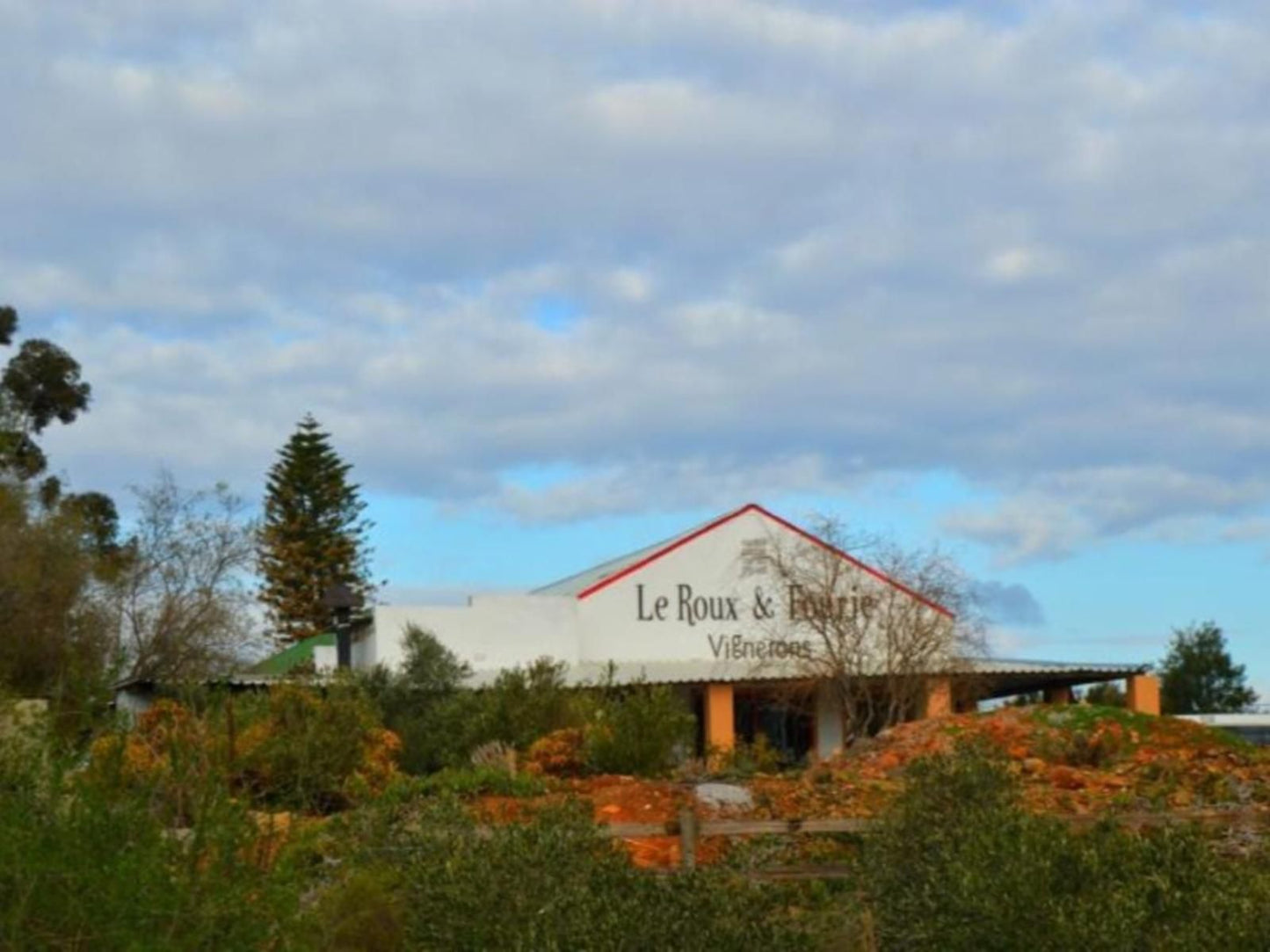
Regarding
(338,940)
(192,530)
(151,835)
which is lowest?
(338,940)

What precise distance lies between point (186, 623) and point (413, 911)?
4183cm

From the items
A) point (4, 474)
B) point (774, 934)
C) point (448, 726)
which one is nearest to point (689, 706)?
point (448, 726)

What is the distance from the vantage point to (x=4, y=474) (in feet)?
165

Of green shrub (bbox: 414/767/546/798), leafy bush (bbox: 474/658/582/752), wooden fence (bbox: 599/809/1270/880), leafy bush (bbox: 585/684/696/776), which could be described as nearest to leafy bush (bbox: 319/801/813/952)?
wooden fence (bbox: 599/809/1270/880)

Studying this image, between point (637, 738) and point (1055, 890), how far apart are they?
13.9 metres

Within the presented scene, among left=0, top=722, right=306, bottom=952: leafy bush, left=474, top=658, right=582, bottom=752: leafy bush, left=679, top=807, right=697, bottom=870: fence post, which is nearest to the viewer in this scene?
left=0, top=722, right=306, bottom=952: leafy bush

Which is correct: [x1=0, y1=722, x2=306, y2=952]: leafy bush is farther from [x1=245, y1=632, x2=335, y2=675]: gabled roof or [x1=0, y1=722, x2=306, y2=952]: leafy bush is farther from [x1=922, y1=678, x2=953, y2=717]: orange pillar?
[x1=245, y1=632, x2=335, y2=675]: gabled roof

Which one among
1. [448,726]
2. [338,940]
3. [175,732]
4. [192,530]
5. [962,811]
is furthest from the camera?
[192,530]

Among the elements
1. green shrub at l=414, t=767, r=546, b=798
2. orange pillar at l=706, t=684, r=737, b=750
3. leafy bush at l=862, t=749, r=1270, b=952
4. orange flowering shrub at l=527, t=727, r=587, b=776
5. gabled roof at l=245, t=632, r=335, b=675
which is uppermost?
gabled roof at l=245, t=632, r=335, b=675

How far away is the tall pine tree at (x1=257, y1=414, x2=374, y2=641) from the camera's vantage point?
67.4 metres

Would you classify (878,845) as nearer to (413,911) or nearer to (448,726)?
(413,911)

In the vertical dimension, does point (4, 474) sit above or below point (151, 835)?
above

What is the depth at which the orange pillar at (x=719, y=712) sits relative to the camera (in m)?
39.1

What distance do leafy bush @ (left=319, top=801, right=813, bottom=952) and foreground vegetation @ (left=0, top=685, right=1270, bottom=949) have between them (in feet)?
0.06
